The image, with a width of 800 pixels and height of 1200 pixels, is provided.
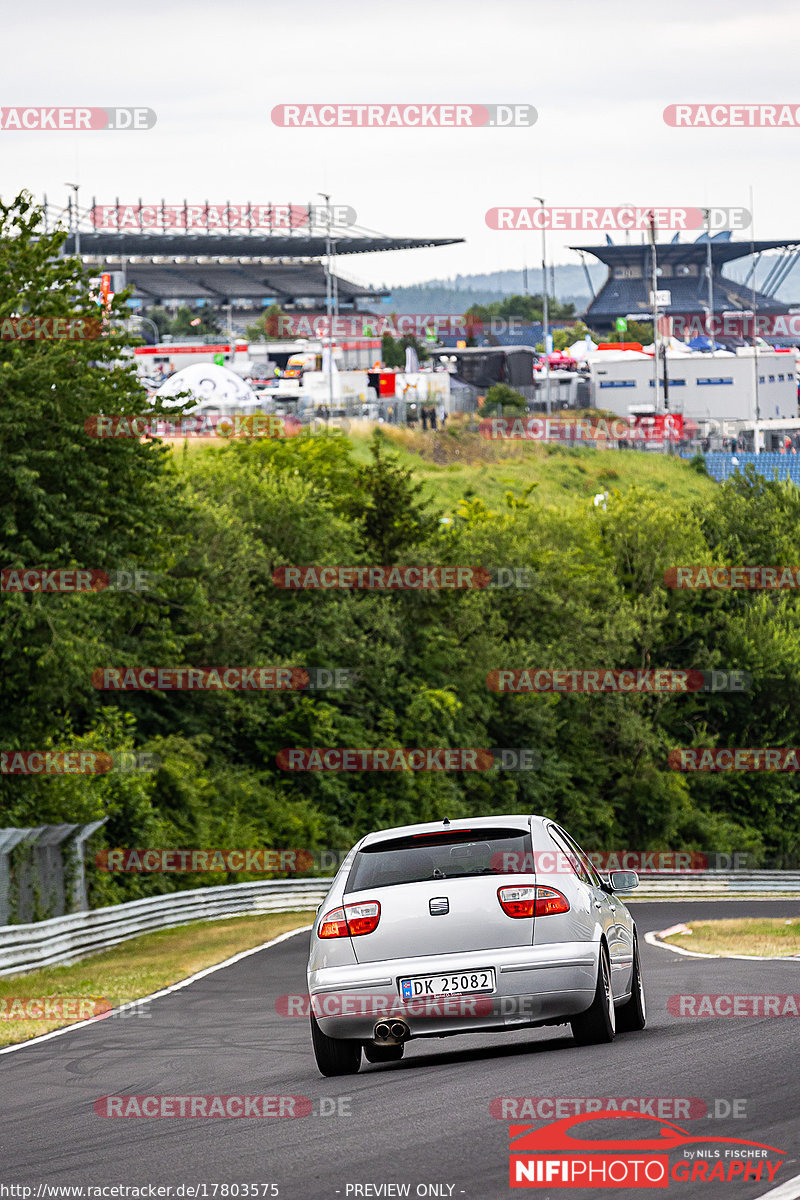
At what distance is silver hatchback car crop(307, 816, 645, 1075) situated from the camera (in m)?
9.19

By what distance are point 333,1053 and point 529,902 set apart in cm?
144

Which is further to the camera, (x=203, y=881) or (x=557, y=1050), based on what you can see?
(x=203, y=881)

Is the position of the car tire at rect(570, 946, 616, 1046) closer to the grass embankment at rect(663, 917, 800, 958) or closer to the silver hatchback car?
the silver hatchback car

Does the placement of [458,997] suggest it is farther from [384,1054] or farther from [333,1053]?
[384,1054]

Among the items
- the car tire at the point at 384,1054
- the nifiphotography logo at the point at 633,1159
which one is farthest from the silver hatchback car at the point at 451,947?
the nifiphotography logo at the point at 633,1159

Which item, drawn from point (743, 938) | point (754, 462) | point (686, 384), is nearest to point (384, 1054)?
point (743, 938)

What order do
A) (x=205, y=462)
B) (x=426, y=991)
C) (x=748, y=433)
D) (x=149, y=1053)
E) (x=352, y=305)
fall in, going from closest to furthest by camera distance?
(x=426, y=991), (x=149, y=1053), (x=205, y=462), (x=748, y=433), (x=352, y=305)

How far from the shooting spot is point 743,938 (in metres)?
23.7

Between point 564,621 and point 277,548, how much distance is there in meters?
11.4

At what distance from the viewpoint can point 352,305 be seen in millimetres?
170750

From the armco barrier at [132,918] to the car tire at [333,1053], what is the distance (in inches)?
485

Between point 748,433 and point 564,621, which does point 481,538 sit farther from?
point 748,433

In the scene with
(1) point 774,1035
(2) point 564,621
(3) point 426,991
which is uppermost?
(3) point 426,991

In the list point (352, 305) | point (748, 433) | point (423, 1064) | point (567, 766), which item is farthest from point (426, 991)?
point (352, 305)
